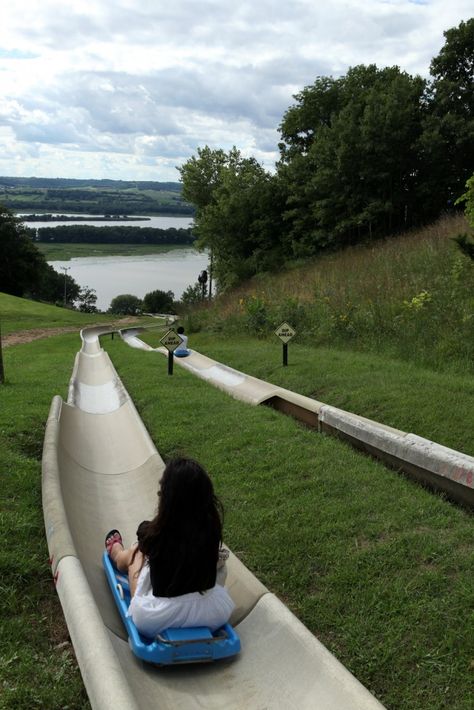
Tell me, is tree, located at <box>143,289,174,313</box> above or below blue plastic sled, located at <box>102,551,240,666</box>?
above

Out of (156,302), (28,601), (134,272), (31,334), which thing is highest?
(134,272)

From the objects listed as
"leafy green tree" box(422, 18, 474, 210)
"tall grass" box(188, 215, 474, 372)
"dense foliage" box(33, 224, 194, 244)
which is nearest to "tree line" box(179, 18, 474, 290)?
"leafy green tree" box(422, 18, 474, 210)

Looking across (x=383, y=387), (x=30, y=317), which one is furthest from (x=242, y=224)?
(x=383, y=387)

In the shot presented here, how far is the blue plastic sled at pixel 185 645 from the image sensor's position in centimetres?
321

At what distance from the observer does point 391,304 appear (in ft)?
41.2

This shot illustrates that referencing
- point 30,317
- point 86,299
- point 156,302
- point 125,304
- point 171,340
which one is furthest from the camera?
point 86,299

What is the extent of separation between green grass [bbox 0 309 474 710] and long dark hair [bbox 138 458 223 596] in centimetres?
69

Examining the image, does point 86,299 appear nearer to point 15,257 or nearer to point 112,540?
point 15,257

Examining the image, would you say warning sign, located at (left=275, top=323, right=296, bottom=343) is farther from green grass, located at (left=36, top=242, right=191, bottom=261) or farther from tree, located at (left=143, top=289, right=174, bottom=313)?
green grass, located at (left=36, top=242, right=191, bottom=261)

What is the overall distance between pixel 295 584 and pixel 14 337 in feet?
88.6

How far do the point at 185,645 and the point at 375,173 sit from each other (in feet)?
85.3

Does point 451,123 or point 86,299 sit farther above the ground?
point 451,123

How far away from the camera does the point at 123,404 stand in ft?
33.0

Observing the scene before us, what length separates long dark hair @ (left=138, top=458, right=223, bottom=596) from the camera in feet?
11.0
